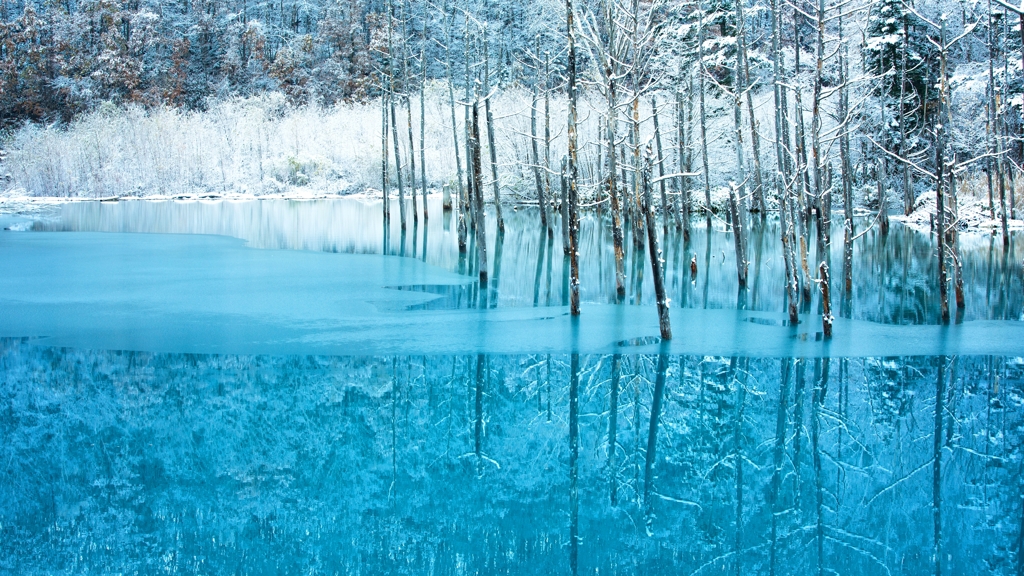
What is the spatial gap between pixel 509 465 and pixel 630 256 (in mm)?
14876

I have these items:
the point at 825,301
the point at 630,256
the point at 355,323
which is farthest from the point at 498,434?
the point at 630,256

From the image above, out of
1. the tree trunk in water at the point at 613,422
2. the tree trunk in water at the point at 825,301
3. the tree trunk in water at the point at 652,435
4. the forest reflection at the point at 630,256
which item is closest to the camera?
the tree trunk in water at the point at 652,435

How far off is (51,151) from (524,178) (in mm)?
28337

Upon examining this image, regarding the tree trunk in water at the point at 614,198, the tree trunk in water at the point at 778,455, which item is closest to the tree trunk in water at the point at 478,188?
the tree trunk in water at the point at 614,198

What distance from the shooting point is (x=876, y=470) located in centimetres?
678

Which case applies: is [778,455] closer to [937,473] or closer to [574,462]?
[937,473]

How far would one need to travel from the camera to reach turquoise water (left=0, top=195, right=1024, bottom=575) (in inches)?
217

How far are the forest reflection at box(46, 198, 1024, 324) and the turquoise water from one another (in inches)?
14.8

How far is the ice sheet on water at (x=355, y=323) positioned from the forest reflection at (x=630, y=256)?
1192mm

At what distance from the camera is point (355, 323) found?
12719mm

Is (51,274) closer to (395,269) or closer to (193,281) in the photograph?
(193,281)

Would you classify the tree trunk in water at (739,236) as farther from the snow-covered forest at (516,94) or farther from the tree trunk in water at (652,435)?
the tree trunk in water at (652,435)

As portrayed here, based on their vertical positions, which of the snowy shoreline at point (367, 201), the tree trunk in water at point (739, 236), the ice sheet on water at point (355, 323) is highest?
the snowy shoreline at point (367, 201)

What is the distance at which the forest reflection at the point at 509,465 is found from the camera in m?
5.43
